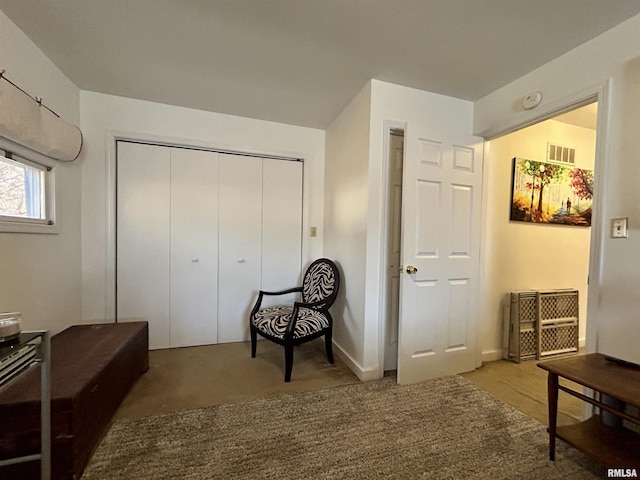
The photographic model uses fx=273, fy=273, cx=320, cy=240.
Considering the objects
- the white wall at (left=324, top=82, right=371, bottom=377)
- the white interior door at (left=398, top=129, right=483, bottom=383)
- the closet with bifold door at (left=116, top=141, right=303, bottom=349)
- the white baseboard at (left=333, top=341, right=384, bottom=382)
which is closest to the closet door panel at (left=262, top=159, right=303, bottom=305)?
the closet with bifold door at (left=116, top=141, right=303, bottom=349)

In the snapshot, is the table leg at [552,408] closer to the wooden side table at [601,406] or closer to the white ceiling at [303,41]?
the wooden side table at [601,406]

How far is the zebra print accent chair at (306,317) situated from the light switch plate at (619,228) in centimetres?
189

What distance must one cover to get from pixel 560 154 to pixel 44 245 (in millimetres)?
4698

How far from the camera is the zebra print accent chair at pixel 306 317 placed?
7.38ft

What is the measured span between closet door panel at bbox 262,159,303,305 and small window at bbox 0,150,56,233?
1775 mm

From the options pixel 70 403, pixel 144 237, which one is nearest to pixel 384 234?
pixel 70 403

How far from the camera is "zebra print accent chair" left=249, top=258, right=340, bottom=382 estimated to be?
2.25 meters

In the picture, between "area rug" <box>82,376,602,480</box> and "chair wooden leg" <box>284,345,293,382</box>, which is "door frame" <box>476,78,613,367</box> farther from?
"chair wooden leg" <box>284,345,293,382</box>

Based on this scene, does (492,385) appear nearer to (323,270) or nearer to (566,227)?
(323,270)

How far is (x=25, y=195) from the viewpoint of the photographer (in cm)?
193

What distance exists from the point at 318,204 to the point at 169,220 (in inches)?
63.7

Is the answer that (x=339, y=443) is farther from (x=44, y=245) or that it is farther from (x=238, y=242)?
(x=44, y=245)

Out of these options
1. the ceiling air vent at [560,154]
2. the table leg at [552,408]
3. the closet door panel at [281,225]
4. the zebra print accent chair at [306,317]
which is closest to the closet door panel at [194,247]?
the closet door panel at [281,225]

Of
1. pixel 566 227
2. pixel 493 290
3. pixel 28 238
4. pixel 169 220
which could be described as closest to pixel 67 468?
pixel 28 238
